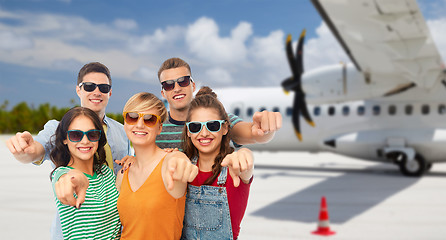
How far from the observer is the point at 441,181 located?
11.7 meters

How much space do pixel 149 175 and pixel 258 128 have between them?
59 cm

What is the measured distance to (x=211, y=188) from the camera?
1809 mm

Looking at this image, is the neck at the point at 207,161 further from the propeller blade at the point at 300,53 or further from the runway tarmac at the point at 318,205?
the propeller blade at the point at 300,53

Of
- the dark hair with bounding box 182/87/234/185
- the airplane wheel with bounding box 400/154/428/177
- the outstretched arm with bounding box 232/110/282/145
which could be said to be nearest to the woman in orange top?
the dark hair with bounding box 182/87/234/185

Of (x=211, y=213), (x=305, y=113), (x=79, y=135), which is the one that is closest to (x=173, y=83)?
(x=79, y=135)

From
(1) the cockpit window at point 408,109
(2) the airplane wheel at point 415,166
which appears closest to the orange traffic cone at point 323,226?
(2) the airplane wheel at point 415,166

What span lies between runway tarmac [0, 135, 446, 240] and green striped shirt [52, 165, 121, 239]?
4277 mm

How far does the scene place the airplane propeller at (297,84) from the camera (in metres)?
12.4

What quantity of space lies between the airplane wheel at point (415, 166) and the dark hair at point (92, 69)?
12.0 metres

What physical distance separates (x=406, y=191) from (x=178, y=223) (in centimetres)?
959

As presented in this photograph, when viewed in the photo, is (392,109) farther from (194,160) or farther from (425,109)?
(194,160)

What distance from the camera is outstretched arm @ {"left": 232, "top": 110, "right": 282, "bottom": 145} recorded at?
181cm

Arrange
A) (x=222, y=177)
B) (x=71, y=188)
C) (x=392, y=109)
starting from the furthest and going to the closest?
(x=392, y=109) < (x=222, y=177) < (x=71, y=188)

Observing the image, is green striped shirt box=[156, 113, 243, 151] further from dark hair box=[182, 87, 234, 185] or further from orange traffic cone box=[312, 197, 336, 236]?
orange traffic cone box=[312, 197, 336, 236]
